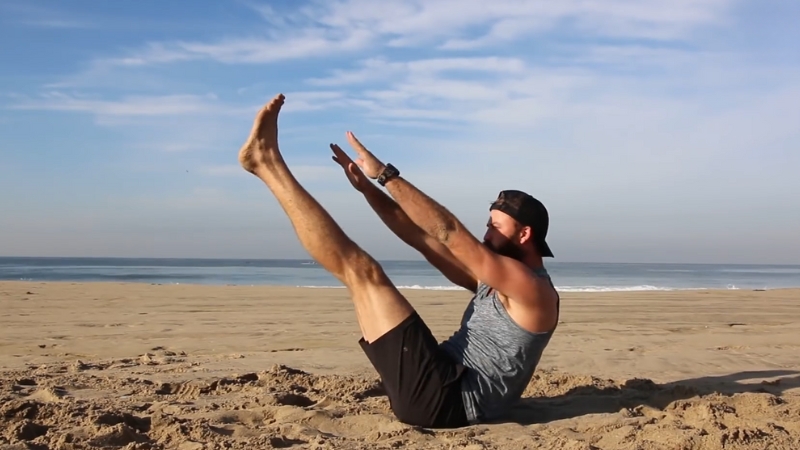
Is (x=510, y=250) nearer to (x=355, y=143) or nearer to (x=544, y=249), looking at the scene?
(x=544, y=249)

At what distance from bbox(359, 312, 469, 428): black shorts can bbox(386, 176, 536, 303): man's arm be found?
352 mm

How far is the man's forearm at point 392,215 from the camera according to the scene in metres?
3.38

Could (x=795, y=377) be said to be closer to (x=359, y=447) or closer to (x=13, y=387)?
(x=359, y=447)

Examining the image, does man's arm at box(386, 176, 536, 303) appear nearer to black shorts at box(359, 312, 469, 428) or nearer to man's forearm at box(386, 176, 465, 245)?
man's forearm at box(386, 176, 465, 245)

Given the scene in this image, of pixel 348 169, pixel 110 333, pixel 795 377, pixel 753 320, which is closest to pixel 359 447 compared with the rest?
pixel 348 169

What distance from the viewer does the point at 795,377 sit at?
5.30m

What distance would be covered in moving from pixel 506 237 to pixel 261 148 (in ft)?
4.12

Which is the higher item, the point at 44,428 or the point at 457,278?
the point at 457,278

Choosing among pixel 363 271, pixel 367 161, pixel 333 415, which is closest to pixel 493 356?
pixel 363 271

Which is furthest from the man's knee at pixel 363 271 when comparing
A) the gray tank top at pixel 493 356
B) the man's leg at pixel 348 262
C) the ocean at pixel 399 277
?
the ocean at pixel 399 277

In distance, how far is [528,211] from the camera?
323cm

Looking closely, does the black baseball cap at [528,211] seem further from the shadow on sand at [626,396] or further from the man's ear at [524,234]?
the shadow on sand at [626,396]

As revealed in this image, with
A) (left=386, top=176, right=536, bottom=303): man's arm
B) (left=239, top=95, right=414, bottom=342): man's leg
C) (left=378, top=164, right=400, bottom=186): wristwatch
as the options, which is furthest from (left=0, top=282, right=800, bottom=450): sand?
(left=378, top=164, right=400, bottom=186): wristwatch

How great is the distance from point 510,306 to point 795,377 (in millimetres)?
3388
